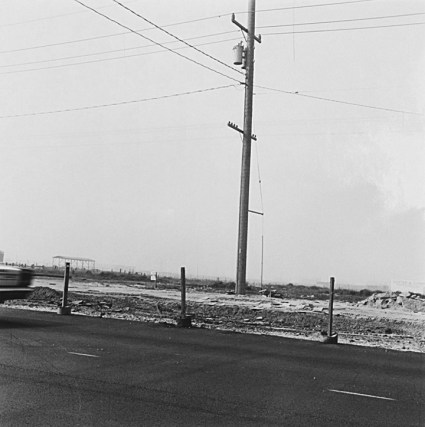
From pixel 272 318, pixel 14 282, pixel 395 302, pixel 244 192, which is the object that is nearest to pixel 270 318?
pixel 272 318

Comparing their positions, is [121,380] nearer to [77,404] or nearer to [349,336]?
[77,404]

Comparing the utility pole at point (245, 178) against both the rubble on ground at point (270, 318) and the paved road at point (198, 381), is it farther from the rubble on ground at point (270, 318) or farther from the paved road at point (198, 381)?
the paved road at point (198, 381)

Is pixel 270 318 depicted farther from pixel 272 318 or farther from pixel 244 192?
pixel 244 192

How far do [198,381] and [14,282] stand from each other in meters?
6.99

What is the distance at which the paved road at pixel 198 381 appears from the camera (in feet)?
18.0

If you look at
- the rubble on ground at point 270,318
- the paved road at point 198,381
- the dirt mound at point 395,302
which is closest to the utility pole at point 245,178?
the rubble on ground at point 270,318

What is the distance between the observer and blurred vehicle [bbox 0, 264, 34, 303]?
40.5 ft

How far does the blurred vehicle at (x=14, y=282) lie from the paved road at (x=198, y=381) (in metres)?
1.66

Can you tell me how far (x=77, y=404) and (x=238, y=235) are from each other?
22.1 metres

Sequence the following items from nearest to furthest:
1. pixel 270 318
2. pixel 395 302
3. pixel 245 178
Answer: pixel 270 318 → pixel 395 302 → pixel 245 178

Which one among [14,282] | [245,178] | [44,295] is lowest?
[44,295]

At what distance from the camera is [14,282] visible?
12.6 m

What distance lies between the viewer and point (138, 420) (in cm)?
526

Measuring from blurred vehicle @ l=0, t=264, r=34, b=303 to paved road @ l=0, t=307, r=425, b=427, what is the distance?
5.46ft
